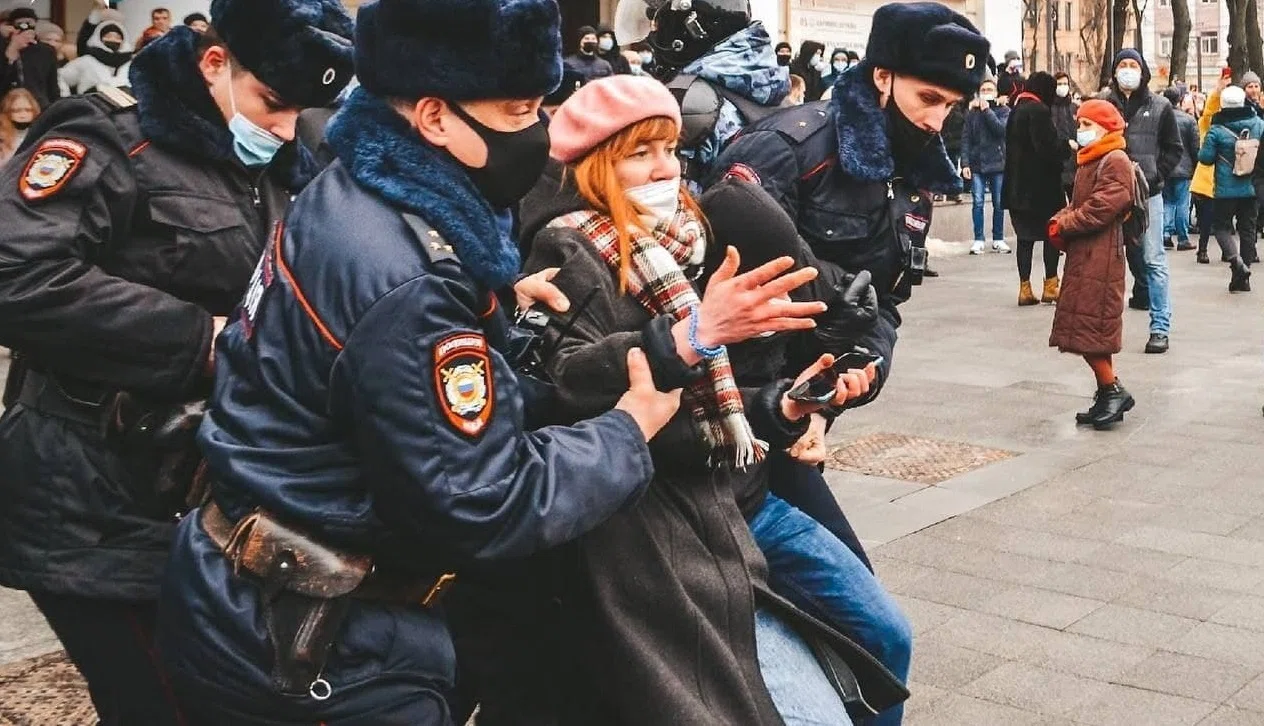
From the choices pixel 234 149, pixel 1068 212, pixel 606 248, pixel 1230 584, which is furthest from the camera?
pixel 1068 212

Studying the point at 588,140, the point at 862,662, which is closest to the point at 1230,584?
the point at 862,662

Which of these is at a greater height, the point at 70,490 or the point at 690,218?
the point at 690,218

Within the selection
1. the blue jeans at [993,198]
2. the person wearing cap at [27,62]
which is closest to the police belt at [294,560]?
the person wearing cap at [27,62]

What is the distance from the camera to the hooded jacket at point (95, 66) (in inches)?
496

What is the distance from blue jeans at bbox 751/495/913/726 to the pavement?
4.57ft

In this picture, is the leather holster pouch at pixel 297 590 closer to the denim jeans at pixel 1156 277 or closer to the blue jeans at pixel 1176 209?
the denim jeans at pixel 1156 277

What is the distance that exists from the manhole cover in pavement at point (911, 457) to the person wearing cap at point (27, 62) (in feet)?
23.4

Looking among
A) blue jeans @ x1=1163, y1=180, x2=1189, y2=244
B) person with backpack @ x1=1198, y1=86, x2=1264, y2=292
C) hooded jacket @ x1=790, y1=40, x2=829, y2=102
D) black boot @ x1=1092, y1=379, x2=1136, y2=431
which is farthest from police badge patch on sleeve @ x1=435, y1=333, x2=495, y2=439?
hooded jacket @ x1=790, y1=40, x2=829, y2=102

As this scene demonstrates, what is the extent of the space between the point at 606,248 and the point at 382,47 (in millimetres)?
709

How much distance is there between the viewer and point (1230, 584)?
18.9 feet

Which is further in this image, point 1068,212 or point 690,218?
point 1068,212

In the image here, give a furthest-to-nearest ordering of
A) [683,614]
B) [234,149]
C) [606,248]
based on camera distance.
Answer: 1. [234,149]
2. [606,248]
3. [683,614]

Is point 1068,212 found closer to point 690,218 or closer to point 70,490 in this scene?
point 690,218

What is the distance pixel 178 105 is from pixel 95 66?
1033 centimetres
